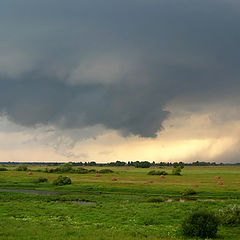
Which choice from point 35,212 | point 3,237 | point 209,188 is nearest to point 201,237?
point 3,237

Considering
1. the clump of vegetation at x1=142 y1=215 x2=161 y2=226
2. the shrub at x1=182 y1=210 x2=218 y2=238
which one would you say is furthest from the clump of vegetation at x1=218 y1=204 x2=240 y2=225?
the clump of vegetation at x1=142 y1=215 x2=161 y2=226

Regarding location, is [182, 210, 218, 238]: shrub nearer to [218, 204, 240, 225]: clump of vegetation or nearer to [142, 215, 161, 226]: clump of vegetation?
[218, 204, 240, 225]: clump of vegetation

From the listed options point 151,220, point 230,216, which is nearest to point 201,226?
point 230,216

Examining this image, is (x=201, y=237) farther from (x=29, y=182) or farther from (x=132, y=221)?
(x=29, y=182)

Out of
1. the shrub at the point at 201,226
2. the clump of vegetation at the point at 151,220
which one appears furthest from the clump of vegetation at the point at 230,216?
the clump of vegetation at the point at 151,220

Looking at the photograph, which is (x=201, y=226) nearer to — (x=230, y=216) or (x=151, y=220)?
(x=230, y=216)

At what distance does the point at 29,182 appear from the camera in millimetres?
99062

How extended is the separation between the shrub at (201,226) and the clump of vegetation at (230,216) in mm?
5660

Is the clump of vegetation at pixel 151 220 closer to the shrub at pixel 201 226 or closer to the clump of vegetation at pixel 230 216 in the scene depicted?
the shrub at pixel 201 226

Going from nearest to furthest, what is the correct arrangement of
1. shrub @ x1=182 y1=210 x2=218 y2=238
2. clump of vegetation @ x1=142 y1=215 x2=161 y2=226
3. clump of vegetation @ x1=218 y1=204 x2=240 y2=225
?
1. shrub @ x1=182 y1=210 x2=218 y2=238
2. clump of vegetation @ x1=218 y1=204 x2=240 y2=225
3. clump of vegetation @ x1=142 y1=215 x2=161 y2=226

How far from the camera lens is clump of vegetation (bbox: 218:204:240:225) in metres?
32.2

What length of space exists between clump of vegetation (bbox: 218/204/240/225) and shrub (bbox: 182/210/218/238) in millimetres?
5660

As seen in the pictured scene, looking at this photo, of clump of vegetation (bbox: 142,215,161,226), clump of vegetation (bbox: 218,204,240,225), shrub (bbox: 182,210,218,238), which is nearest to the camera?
shrub (bbox: 182,210,218,238)

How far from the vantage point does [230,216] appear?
3253cm
